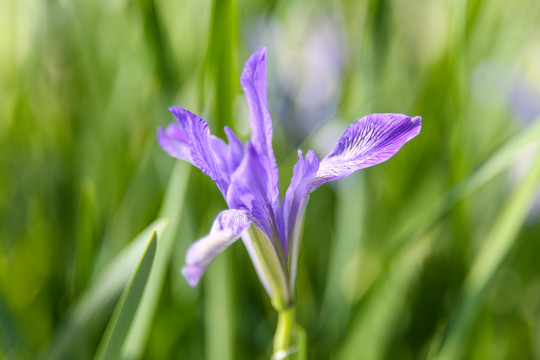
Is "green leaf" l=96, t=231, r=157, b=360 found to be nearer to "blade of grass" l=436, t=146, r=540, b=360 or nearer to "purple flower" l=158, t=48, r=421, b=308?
"purple flower" l=158, t=48, r=421, b=308

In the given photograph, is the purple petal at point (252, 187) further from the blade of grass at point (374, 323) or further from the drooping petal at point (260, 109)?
the blade of grass at point (374, 323)

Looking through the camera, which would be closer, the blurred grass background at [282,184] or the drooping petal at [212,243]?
the drooping petal at [212,243]

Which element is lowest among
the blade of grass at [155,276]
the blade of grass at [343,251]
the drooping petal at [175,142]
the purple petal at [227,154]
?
the blade of grass at [343,251]

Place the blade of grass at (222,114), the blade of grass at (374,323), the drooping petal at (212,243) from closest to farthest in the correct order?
the drooping petal at (212,243) → the blade of grass at (222,114) → the blade of grass at (374,323)

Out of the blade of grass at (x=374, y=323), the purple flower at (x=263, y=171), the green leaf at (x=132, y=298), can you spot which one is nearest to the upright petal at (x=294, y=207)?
the purple flower at (x=263, y=171)

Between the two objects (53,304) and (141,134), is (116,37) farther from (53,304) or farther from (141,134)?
(53,304)

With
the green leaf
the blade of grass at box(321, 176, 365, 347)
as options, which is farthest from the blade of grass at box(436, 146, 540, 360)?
the green leaf

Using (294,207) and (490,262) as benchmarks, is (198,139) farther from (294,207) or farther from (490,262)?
(490,262)
